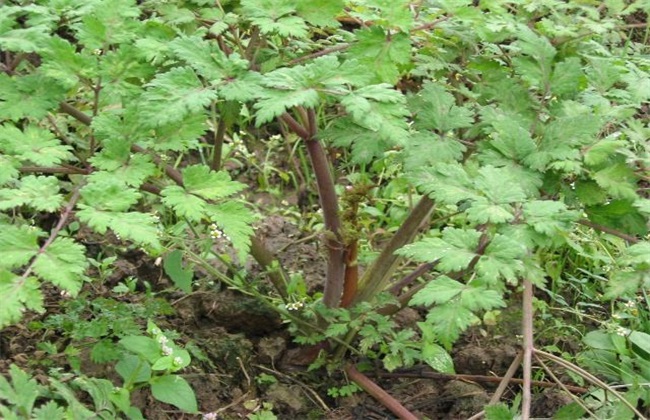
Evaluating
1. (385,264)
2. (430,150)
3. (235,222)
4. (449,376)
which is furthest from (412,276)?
(235,222)

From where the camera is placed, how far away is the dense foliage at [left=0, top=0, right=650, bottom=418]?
188 centimetres

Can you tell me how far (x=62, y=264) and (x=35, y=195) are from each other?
0.57ft

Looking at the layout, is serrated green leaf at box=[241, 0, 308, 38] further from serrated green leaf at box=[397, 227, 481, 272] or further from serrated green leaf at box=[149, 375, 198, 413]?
serrated green leaf at box=[149, 375, 198, 413]

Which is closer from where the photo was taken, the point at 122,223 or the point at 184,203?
the point at 122,223

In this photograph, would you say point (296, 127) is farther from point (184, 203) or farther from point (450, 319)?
point (450, 319)

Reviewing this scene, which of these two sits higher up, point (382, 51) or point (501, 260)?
point (382, 51)

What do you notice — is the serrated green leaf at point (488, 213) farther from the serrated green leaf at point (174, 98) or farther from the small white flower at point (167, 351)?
the small white flower at point (167, 351)

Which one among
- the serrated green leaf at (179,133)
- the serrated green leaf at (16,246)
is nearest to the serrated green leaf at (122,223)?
the serrated green leaf at (16,246)

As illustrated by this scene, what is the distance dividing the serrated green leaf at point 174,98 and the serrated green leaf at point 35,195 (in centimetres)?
23

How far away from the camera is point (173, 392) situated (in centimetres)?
226

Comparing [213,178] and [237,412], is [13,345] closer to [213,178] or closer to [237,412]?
[237,412]

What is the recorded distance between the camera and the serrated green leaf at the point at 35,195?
1811 mm

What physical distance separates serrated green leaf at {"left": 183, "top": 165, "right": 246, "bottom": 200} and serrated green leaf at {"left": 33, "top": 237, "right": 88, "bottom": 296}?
0.94 feet

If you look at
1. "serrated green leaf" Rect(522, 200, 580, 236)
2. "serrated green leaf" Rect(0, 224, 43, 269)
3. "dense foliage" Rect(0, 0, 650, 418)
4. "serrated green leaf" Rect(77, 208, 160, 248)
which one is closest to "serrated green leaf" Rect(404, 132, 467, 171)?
"dense foliage" Rect(0, 0, 650, 418)
